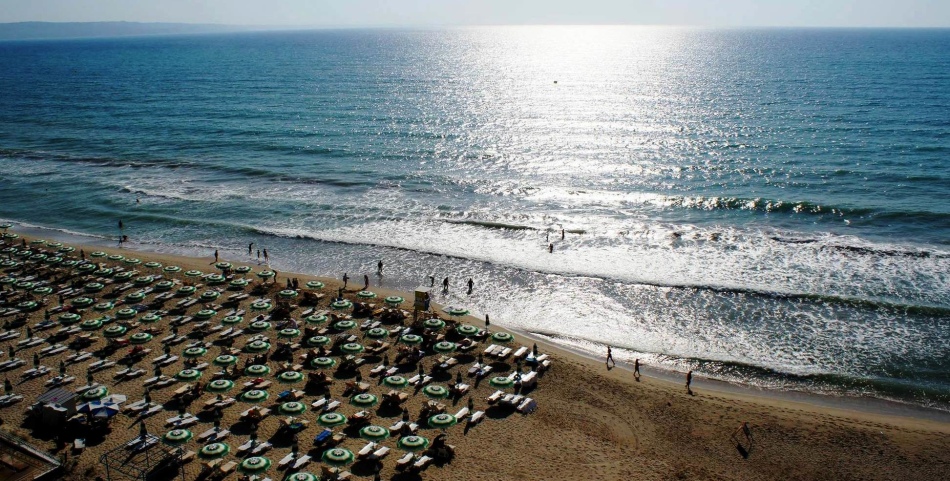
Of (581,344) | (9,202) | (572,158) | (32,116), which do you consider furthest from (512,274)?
(32,116)

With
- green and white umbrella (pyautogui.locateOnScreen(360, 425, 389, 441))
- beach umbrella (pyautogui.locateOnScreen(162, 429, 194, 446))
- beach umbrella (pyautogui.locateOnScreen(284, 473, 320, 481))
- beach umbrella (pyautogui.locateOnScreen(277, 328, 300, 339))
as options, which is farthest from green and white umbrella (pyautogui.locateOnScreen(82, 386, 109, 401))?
green and white umbrella (pyautogui.locateOnScreen(360, 425, 389, 441))

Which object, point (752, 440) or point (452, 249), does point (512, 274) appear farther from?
point (752, 440)

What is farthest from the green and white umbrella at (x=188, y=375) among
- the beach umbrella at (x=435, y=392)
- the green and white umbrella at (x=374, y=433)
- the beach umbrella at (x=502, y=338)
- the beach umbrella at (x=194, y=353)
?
the beach umbrella at (x=502, y=338)

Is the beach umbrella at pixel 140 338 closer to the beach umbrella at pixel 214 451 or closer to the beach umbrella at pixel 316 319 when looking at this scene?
the beach umbrella at pixel 316 319

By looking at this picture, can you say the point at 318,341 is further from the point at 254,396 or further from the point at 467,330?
the point at 467,330

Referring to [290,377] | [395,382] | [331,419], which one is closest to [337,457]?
[331,419]

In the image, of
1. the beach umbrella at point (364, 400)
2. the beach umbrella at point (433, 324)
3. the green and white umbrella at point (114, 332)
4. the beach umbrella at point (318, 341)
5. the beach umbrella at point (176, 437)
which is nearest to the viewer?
the beach umbrella at point (176, 437)
